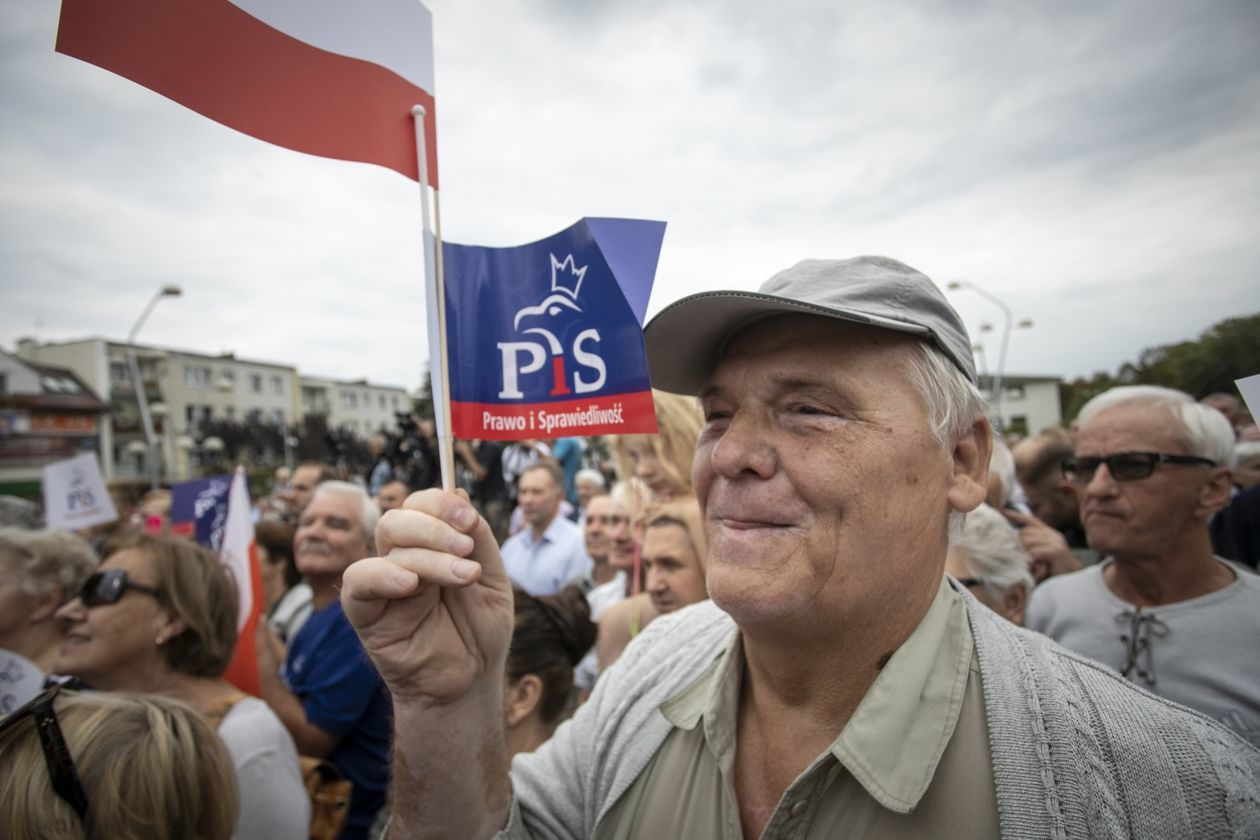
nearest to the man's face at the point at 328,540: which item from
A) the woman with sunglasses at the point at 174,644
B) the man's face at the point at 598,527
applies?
the woman with sunglasses at the point at 174,644

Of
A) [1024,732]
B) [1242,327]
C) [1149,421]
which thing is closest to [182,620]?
[1024,732]

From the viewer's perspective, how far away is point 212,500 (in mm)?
5613

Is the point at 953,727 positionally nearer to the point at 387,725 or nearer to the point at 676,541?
the point at 676,541

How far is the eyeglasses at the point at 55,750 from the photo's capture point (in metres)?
1.70

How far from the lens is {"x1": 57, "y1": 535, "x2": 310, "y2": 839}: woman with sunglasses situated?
2.39 m

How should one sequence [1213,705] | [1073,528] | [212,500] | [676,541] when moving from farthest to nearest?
[212,500] → [1073,528] → [676,541] → [1213,705]

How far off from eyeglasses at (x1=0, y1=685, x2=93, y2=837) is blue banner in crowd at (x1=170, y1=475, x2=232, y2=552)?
153 inches

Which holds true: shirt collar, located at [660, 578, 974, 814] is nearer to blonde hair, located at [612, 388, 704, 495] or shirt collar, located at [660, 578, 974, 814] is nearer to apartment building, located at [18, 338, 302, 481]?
blonde hair, located at [612, 388, 704, 495]

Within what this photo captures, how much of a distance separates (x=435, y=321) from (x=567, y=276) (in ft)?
1.13

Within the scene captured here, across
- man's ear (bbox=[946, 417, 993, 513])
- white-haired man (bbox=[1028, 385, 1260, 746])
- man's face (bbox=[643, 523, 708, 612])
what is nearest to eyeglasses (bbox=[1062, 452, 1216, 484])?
white-haired man (bbox=[1028, 385, 1260, 746])

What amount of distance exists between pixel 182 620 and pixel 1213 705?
3.65 metres

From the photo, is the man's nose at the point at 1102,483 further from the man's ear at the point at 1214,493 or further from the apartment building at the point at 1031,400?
the apartment building at the point at 1031,400

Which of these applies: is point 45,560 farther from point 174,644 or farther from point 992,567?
point 992,567

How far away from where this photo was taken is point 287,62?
1384mm
